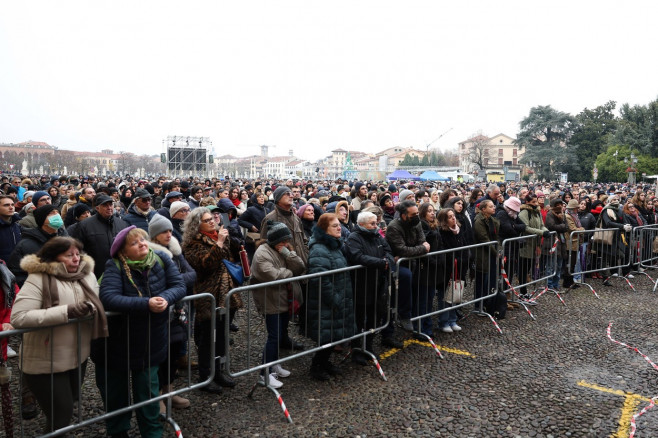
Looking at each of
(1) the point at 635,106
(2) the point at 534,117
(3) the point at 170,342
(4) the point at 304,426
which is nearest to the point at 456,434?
(4) the point at 304,426

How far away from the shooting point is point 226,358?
4355 mm

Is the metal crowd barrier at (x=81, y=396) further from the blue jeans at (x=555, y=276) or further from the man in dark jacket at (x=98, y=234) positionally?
the blue jeans at (x=555, y=276)

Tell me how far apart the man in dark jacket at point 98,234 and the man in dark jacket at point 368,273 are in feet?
9.54

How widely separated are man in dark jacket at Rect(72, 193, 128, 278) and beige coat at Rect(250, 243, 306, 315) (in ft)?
6.89

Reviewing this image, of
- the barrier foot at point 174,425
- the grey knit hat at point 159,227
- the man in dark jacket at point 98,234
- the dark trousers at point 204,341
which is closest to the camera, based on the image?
the barrier foot at point 174,425

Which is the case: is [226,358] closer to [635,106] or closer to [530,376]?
[530,376]

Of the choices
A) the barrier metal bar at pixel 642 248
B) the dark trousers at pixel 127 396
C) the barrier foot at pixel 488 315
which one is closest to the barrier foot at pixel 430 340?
the barrier foot at pixel 488 315

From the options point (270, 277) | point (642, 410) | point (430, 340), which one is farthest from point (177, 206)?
point (642, 410)

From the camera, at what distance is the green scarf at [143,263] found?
11.6ft

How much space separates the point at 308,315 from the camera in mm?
4898

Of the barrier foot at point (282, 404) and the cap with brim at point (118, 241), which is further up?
the cap with brim at point (118, 241)

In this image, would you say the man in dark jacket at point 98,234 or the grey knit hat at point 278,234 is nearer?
the grey knit hat at point 278,234

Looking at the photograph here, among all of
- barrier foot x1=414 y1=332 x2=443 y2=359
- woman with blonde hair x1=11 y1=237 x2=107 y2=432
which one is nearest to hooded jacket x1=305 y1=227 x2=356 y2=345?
barrier foot x1=414 y1=332 x2=443 y2=359

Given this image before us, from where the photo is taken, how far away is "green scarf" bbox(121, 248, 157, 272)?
354 centimetres
